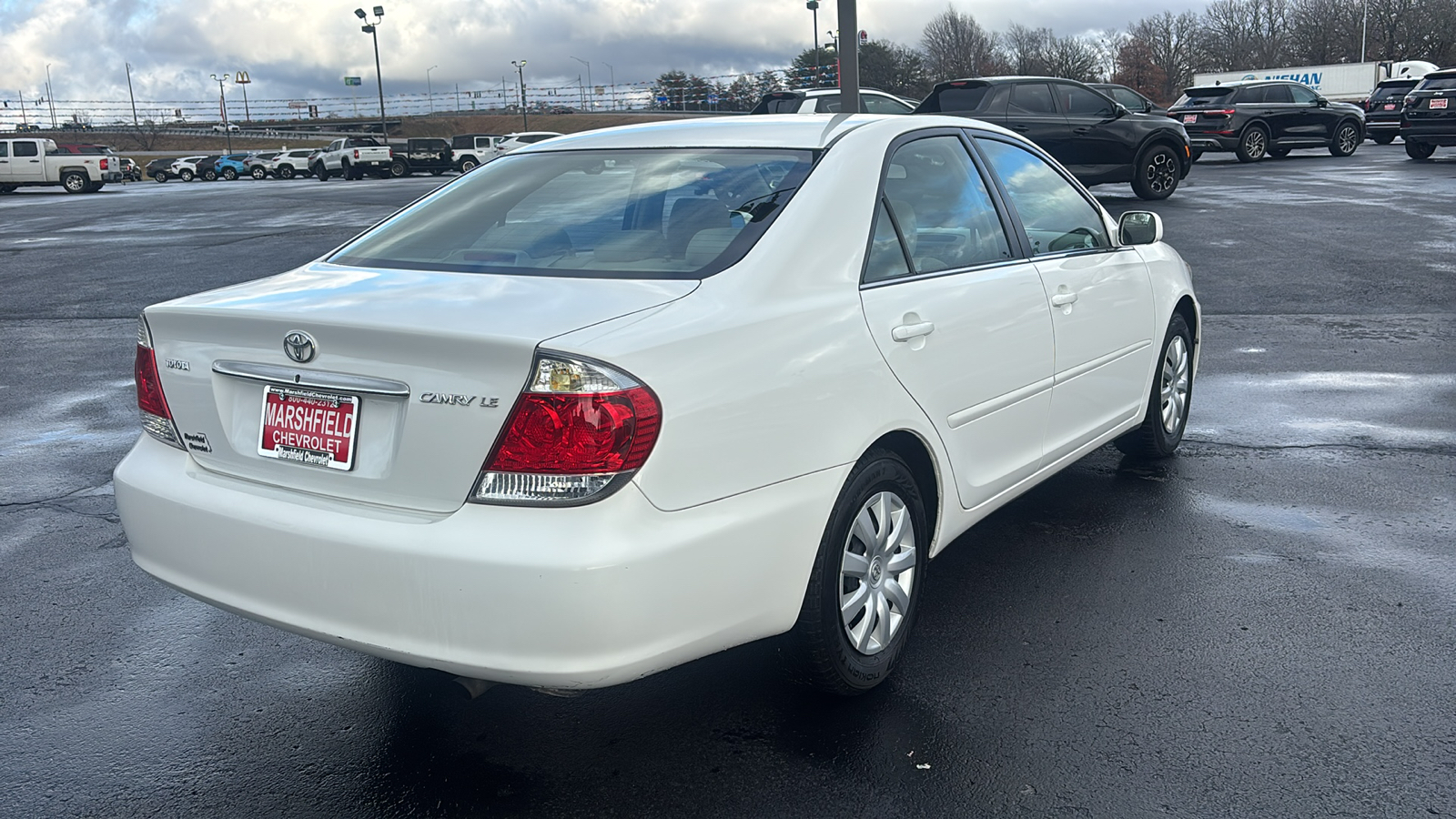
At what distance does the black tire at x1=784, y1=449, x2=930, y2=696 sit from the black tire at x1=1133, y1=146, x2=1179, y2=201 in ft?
50.5

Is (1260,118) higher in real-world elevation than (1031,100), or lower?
lower

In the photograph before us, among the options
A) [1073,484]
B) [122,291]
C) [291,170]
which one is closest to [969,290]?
[1073,484]

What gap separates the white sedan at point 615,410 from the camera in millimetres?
2455

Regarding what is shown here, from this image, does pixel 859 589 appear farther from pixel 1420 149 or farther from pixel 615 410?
pixel 1420 149

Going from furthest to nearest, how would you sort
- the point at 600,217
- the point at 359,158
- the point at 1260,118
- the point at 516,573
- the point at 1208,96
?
the point at 359,158
the point at 1208,96
the point at 1260,118
the point at 600,217
the point at 516,573

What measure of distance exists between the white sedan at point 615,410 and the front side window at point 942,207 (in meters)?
0.01

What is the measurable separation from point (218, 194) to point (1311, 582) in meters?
33.6

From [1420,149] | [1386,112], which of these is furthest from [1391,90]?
[1420,149]

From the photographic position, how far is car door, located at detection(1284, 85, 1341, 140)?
27.0m

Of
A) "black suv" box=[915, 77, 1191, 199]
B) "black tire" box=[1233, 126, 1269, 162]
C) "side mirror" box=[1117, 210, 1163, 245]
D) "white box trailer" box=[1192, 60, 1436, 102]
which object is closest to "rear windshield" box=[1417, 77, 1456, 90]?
"black tire" box=[1233, 126, 1269, 162]

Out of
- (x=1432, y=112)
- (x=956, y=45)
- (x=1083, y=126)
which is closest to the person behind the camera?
(x=1083, y=126)

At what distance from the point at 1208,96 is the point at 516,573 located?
27.8m

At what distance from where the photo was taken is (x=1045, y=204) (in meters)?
4.49

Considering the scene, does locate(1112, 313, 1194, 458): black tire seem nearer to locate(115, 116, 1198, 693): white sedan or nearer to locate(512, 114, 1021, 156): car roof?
locate(115, 116, 1198, 693): white sedan
